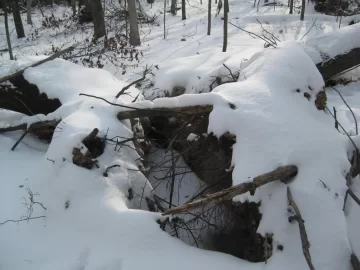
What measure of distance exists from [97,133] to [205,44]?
7.59m

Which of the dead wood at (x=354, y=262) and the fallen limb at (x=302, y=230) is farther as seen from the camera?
the dead wood at (x=354, y=262)

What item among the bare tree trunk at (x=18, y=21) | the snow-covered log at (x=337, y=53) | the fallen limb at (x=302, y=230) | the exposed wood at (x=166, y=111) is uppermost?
the snow-covered log at (x=337, y=53)

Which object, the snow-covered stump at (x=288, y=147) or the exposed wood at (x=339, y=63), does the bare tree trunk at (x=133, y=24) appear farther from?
the snow-covered stump at (x=288, y=147)

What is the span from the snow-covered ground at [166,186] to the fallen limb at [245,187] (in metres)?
0.09

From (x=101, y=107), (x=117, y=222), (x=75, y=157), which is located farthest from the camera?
(x=101, y=107)

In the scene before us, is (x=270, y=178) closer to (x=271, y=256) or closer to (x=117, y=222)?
(x=271, y=256)

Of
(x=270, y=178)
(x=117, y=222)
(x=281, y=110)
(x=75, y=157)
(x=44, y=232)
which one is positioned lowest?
(x=44, y=232)

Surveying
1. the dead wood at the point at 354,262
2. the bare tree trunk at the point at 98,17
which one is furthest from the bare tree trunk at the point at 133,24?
the dead wood at the point at 354,262

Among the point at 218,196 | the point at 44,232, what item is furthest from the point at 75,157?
the point at 218,196

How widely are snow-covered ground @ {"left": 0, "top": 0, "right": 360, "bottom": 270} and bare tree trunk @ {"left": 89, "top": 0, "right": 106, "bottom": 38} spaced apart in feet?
25.0

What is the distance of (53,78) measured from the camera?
5.15 meters

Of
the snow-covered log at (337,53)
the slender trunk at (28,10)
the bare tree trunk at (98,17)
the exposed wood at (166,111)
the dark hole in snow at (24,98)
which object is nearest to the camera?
the exposed wood at (166,111)

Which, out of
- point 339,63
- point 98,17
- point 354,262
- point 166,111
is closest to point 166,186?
point 166,111

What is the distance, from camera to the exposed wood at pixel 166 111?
144 inches
